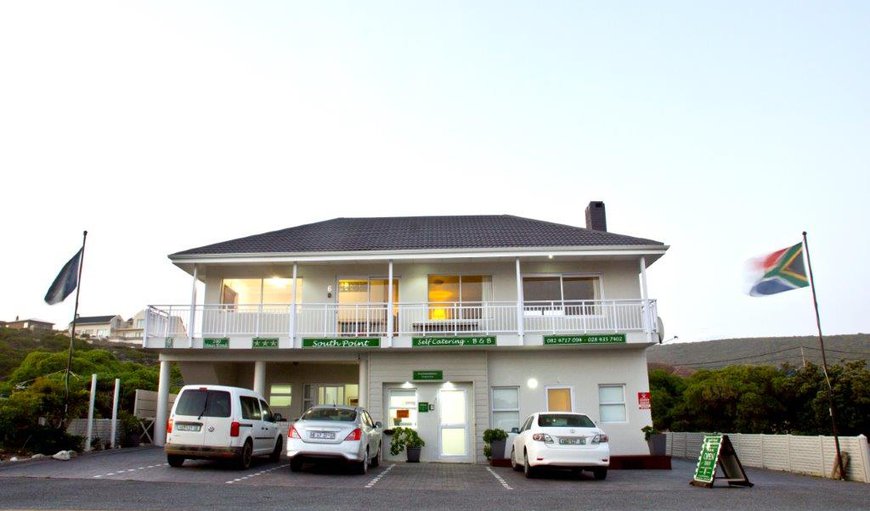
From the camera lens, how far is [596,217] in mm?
23875

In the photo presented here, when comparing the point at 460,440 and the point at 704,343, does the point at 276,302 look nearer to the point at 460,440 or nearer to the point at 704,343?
the point at 460,440

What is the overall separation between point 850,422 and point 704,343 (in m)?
48.3

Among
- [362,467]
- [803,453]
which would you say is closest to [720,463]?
[803,453]

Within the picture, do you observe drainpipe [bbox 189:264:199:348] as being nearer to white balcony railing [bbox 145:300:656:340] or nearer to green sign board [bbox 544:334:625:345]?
white balcony railing [bbox 145:300:656:340]

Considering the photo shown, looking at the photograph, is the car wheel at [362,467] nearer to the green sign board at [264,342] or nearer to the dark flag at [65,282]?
the green sign board at [264,342]

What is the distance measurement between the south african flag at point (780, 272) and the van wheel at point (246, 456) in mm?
11368

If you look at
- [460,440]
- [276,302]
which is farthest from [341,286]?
[460,440]

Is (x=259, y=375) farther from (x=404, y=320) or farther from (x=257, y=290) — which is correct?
(x=404, y=320)

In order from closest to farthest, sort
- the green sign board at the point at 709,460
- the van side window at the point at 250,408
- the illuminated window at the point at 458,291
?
the green sign board at the point at 709,460, the van side window at the point at 250,408, the illuminated window at the point at 458,291

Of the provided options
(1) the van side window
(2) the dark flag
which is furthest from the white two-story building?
(1) the van side window

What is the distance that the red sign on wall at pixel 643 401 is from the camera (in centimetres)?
1897

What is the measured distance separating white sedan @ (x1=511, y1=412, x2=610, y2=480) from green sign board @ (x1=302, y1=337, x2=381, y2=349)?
616 cm

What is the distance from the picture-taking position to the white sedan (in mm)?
13195

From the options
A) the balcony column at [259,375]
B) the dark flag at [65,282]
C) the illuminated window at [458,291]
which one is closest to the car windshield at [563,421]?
the illuminated window at [458,291]
